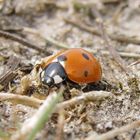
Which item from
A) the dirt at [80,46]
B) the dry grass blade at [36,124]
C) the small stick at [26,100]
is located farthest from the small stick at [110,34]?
the dry grass blade at [36,124]

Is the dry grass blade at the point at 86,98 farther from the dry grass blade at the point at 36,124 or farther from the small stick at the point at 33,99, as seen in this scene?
the dry grass blade at the point at 36,124

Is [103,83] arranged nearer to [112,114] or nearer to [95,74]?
[95,74]

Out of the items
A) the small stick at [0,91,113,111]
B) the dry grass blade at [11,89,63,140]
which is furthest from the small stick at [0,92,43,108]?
the dry grass blade at [11,89,63,140]

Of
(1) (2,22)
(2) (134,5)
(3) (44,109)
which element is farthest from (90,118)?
(2) (134,5)

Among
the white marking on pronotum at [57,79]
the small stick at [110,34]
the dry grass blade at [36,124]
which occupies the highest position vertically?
the dry grass blade at [36,124]

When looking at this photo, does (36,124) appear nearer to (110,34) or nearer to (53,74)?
(53,74)

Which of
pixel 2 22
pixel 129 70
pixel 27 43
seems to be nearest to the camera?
pixel 129 70

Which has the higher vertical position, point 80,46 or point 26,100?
point 26,100

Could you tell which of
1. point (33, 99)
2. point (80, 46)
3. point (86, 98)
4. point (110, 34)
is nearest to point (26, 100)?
point (33, 99)
